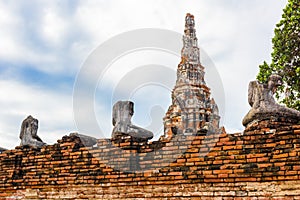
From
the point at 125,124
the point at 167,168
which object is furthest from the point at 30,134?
the point at 167,168

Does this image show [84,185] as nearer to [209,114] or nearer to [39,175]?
[39,175]

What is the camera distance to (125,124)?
6934 millimetres

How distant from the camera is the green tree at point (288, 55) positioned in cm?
1222

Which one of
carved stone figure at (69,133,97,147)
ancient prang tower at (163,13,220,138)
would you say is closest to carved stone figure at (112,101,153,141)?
carved stone figure at (69,133,97,147)

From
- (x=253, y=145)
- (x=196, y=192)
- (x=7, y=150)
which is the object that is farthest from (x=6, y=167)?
(x=253, y=145)

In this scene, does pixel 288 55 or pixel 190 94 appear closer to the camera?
pixel 288 55

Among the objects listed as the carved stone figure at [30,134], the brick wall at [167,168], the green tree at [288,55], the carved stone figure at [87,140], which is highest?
the green tree at [288,55]

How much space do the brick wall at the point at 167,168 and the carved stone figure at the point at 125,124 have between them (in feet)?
0.55

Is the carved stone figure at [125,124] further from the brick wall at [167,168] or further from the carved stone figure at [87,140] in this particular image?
the carved stone figure at [87,140]

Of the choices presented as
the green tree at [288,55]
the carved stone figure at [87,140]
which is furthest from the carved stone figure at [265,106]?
the green tree at [288,55]

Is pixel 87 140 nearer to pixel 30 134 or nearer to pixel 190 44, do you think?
pixel 30 134

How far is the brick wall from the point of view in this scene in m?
5.30

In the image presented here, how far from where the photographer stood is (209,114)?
20688 mm

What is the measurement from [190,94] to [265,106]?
15.7 m
